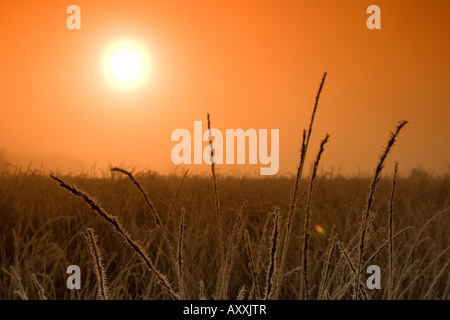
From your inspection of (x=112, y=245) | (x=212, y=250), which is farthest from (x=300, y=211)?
(x=112, y=245)

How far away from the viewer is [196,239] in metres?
2.33

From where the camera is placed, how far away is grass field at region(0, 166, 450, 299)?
6.88ft

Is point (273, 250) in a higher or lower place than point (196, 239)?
higher

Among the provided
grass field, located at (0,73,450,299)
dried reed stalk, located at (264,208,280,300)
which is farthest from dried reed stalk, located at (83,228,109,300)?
grass field, located at (0,73,450,299)

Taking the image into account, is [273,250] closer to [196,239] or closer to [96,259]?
[96,259]

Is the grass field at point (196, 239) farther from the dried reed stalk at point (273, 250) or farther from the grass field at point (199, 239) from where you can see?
the dried reed stalk at point (273, 250)

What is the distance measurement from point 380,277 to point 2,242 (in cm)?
188

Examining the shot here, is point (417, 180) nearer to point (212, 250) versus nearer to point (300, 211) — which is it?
point (300, 211)

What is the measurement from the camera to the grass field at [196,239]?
210cm

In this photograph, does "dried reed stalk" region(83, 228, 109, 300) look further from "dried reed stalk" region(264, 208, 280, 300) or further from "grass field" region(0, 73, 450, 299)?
"grass field" region(0, 73, 450, 299)

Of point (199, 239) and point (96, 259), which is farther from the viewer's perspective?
point (199, 239)

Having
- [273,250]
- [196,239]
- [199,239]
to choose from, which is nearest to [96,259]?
[273,250]
